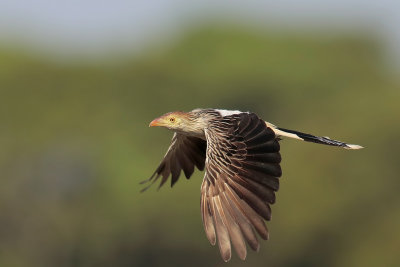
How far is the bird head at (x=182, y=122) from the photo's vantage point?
1314cm

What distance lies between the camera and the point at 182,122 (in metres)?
13.2

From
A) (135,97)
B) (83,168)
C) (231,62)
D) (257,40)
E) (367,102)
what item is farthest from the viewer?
(257,40)

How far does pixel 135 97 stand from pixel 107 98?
1135mm

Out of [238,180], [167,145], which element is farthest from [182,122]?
[167,145]

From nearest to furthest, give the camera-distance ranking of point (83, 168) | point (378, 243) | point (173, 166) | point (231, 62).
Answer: point (173, 166), point (378, 243), point (83, 168), point (231, 62)

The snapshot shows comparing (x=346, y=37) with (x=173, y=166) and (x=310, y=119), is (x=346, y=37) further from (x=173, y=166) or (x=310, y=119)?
(x=173, y=166)

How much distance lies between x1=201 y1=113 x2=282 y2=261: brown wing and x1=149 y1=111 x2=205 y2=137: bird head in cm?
85

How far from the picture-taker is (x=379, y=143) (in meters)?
36.5

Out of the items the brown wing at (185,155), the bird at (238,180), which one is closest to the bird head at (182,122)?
the bird at (238,180)

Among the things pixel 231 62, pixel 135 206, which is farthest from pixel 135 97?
pixel 135 206

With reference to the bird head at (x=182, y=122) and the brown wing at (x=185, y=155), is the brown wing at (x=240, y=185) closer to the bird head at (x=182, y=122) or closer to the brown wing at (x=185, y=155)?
the bird head at (x=182, y=122)

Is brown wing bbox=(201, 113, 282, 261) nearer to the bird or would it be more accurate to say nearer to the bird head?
the bird

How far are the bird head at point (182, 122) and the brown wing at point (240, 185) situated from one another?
85 centimetres

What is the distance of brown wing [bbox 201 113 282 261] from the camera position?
11.2 metres
